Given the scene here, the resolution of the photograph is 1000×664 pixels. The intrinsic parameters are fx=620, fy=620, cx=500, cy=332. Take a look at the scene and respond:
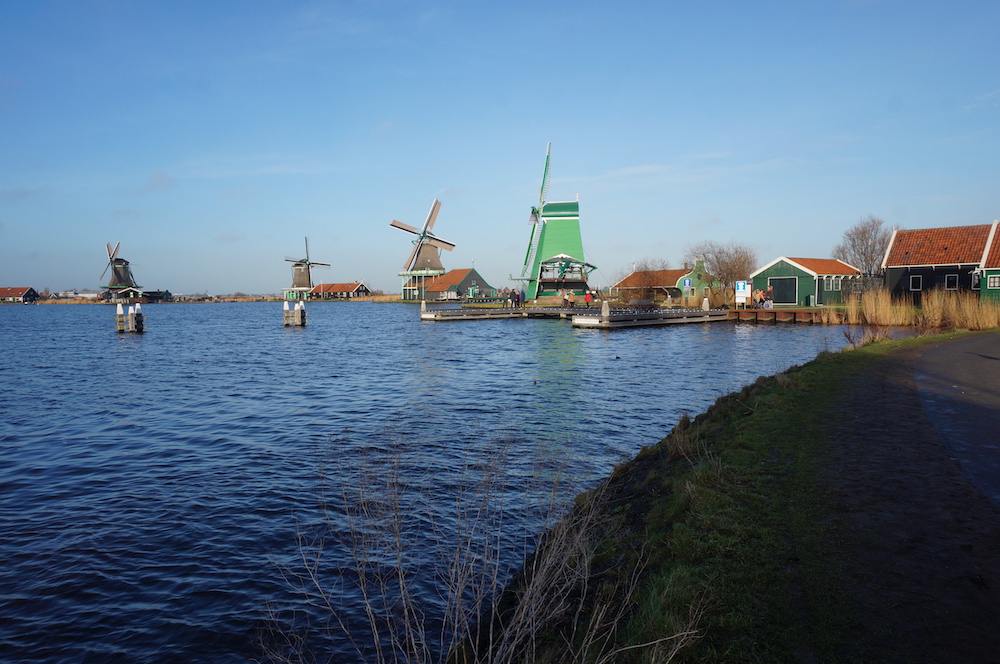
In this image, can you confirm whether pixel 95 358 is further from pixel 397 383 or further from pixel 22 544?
pixel 22 544

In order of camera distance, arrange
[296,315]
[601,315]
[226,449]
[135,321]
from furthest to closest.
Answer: [296,315]
[135,321]
[601,315]
[226,449]

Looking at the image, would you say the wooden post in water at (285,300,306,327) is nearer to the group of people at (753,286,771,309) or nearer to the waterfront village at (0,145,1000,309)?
the waterfront village at (0,145,1000,309)

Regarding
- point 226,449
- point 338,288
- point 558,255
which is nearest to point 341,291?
point 338,288

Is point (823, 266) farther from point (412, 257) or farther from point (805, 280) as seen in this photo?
point (412, 257)

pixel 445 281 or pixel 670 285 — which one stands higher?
pixel 445 281

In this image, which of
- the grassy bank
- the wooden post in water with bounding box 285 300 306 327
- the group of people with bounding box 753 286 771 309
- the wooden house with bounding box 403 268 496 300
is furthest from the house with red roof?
the wooden house with bounding box 403 268 496 300

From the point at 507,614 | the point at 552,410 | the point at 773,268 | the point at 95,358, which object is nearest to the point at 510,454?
the point at 552,410

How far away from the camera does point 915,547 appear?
483cm

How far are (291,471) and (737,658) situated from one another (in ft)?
27.1

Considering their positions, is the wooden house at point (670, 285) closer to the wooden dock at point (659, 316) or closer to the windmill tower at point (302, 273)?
the wooden dock at point (659, 316)

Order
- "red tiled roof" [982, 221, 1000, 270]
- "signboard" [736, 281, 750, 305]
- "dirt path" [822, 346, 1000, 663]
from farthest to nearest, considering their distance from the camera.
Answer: "signboard" [736, 281, 750, 305]
"red tiled roof" [982, 221, 1000, 270]
"dirt path" [822, 346, 1000, 663]

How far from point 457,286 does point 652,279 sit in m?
42.8

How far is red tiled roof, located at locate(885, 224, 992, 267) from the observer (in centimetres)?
3734

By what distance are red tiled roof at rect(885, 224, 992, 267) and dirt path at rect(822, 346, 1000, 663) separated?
3619 centimetres
